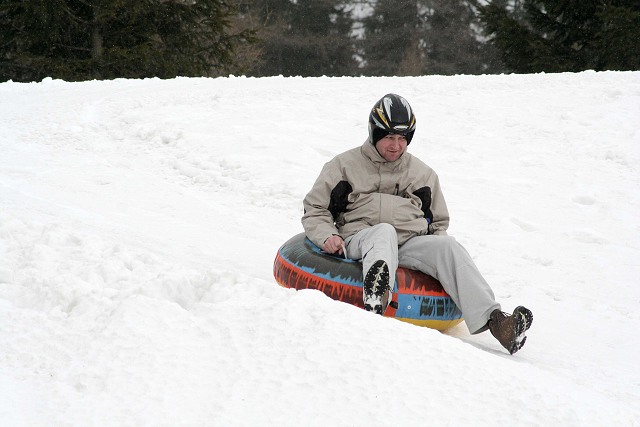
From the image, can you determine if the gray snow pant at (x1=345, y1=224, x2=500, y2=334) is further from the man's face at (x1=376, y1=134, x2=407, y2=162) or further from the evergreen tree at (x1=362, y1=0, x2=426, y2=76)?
the evergreen tree at (x1=362, y1=0, x2=426, y2=76)

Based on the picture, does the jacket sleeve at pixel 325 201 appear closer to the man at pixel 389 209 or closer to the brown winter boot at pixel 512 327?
the man at pixel 389 209

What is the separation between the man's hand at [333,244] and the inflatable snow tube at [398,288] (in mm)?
55

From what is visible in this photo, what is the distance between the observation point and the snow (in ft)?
7.34

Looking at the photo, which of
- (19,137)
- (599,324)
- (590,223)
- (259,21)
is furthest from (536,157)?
(259,21)

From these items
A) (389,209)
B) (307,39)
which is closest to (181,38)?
(307,39)

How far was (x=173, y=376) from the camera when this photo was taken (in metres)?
2.27

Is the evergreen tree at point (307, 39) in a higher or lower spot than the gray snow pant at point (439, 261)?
higher

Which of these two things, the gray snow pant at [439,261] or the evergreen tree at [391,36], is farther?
the evergreen tree at [391,36]

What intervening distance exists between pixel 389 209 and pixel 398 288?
0.46m

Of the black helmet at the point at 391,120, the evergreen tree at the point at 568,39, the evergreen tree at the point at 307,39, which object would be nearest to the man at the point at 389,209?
the black helmet at the point at 391,120

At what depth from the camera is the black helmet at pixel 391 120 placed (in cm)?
395

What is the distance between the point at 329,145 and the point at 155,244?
3548 mm

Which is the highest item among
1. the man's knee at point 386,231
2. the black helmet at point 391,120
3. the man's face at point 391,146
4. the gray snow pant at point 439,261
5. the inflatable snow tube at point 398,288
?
the black helmet at point 391,120

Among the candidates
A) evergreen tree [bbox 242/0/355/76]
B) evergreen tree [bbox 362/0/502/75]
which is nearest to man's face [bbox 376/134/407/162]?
evergreen tree [bbox 242/0/355/76]
